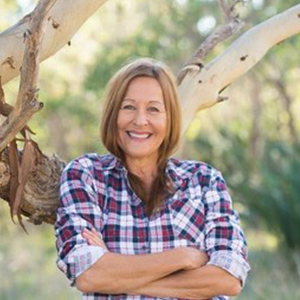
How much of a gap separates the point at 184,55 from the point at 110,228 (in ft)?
43.8

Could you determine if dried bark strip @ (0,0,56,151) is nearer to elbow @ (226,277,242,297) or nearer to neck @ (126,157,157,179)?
neck @ (126,157,157,179)

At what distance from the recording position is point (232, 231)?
10.3 feet

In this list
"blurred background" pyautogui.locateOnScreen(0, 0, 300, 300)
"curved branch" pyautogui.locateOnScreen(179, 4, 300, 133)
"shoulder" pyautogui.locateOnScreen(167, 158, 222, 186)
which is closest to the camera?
"shoulder" pyautogui.locateOnScreen(167, 158, 222, 186)

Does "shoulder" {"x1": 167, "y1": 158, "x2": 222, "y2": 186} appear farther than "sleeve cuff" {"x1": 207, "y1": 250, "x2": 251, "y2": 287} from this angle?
Yes

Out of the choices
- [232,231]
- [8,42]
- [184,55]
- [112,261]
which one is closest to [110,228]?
[112,261]

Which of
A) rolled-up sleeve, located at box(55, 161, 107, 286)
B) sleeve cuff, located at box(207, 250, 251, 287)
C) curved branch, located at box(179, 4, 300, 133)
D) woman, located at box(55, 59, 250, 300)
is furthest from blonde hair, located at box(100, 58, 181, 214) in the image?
curved branch, located at box(179, 4, 300, 133)

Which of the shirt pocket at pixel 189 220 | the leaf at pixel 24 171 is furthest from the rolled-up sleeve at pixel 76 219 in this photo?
the shirt pocket at pixel 189 220

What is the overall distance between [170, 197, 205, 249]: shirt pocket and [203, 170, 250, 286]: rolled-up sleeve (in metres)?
0.02

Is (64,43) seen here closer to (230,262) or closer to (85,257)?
(85,257)

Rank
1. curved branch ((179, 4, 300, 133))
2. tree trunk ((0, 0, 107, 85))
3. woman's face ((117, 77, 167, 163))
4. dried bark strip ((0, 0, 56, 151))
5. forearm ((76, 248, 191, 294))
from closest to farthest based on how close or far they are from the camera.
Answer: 1. dried bark strip ((0, 0, 56, 151))
2. forearm ((76, 248, 191, 294))
3. tree trunk ((0, 0, 107, 85))
4. woman's face ((117, 77, 167, 163))
5. curved branch ((179, 4, 300, 133))

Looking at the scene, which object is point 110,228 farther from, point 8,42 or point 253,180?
point 253,180

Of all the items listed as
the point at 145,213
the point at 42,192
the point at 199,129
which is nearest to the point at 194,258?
the point at 145,213

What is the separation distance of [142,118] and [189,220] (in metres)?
0.38

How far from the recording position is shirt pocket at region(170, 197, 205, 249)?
3115mm
